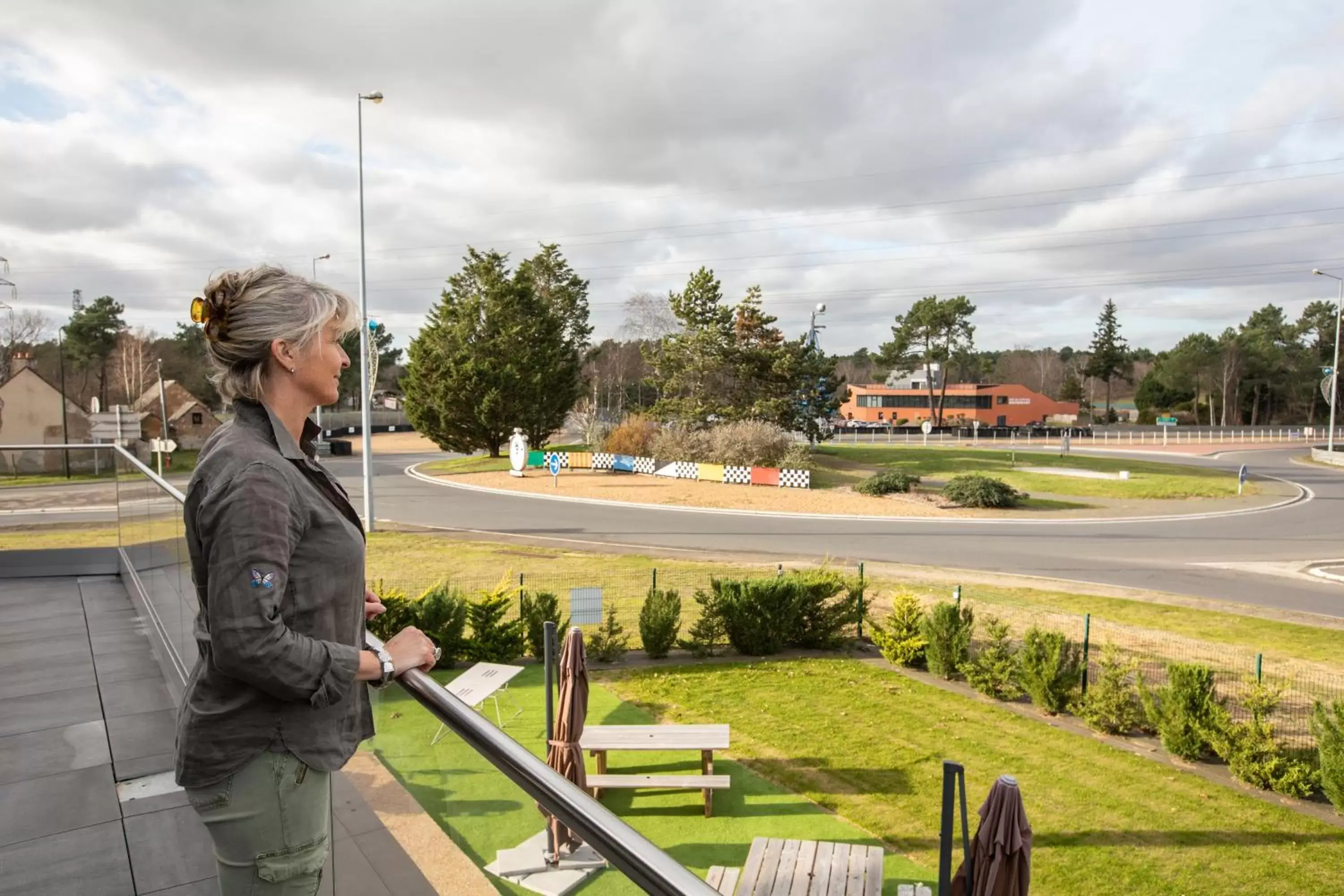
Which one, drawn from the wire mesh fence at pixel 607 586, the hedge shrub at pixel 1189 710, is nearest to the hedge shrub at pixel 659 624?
the wire mesh fence at pixel 607 586

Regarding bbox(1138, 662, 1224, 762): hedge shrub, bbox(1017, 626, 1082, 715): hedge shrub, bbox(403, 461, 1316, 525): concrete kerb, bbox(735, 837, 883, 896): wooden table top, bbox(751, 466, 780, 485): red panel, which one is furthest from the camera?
bbox(751, 466, 780, 485): red panel

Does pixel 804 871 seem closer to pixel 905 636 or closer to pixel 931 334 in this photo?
pixel 905 636

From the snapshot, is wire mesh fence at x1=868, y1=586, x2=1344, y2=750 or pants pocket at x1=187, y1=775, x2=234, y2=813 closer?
pants pocket at x1=187, y1=775, x2=234, y2=813

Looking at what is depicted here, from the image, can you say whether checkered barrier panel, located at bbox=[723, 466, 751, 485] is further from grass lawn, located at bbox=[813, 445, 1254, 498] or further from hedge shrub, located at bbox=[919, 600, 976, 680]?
hedge shrub, located at bbox=[919, 600, 976, 680]

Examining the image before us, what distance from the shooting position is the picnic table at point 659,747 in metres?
8.75

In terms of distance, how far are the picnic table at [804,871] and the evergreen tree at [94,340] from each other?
67752 mm

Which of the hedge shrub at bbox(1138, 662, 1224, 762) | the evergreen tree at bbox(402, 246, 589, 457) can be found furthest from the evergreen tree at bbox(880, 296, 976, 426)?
the hedge shrub at bbox(1138, 662, 1224, 762)

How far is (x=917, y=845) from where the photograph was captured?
328 inches

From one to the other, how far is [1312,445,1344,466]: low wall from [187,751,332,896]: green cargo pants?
60103 mm

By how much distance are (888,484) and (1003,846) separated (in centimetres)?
2753

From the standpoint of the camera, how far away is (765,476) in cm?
3494

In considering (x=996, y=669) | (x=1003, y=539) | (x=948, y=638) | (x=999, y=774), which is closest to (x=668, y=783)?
(x=999, y=774)

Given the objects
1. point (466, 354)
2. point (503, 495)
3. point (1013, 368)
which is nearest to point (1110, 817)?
point (503, 495)

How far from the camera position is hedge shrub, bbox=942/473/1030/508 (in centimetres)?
2994
